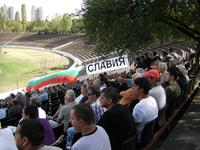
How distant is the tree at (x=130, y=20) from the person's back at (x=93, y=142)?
42.4ft

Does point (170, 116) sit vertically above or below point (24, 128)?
below

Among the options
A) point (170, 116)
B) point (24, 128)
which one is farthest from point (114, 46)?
point (24, 128)

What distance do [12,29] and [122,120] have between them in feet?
494

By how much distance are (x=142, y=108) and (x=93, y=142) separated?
2157 mm

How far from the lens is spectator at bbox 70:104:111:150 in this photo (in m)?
4.55

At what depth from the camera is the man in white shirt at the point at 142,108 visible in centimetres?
653

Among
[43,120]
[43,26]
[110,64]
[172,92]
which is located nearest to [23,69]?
[110,64]

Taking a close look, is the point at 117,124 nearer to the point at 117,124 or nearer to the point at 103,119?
the point at 117,124

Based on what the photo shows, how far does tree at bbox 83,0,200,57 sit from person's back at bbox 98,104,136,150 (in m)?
12.0

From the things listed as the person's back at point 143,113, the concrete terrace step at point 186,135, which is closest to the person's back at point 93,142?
the person's back at point 143,113

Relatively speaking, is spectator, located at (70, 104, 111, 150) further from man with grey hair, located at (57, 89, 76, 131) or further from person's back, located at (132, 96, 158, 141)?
man with grey hair, located at (57, 89, 76, 131)

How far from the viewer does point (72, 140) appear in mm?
5293

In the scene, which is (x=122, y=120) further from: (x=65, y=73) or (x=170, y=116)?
(x=65, y=73)

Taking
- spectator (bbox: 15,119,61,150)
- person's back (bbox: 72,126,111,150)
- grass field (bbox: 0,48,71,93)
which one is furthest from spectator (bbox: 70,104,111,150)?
grass field (bbox: 0,48,71,93)
